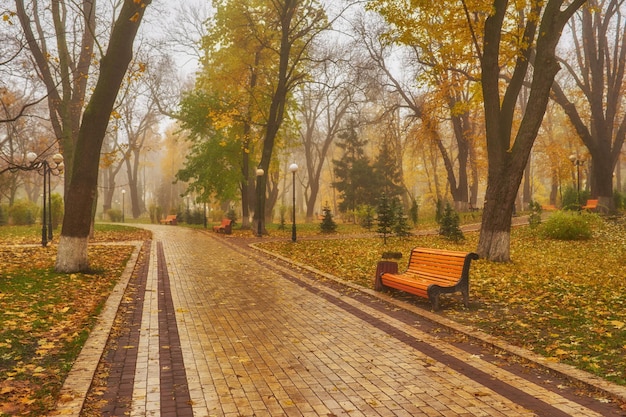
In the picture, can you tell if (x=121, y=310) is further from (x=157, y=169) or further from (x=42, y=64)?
(x=157, y=169)

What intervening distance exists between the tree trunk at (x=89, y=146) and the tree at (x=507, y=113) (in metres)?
7.92

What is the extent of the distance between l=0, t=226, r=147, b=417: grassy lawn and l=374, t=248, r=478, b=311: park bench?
15.7 ft

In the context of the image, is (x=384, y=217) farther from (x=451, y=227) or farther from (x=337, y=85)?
(x=337, y=85)

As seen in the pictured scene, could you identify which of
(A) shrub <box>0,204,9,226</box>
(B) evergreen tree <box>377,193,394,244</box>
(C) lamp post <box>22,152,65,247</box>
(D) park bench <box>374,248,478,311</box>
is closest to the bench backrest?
(D) park bench <box>374,248,478,311</box>

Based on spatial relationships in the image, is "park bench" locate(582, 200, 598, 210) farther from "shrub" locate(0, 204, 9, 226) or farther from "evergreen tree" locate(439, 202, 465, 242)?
"shrub" locate(0, 204, 9, 226)

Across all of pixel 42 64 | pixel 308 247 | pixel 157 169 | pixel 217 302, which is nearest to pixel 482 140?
pixel 308 247

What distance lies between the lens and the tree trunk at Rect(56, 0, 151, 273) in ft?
34.6

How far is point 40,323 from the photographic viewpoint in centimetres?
668

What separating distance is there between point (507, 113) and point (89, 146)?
10054 millimetres

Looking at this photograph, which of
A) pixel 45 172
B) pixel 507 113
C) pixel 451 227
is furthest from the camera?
pixel 451 227

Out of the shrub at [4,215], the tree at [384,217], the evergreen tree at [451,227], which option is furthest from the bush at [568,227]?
the shrub at [4,215]

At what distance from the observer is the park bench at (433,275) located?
309 inches

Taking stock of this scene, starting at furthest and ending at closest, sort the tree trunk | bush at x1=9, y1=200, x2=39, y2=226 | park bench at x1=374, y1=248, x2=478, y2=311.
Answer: bush at x1=9, y1=200, x2=39, y2=226
the tree trunk
park bench at x1=374, y1=248, x2=478, y2=311

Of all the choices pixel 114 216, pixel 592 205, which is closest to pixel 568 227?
pixel 592 205
